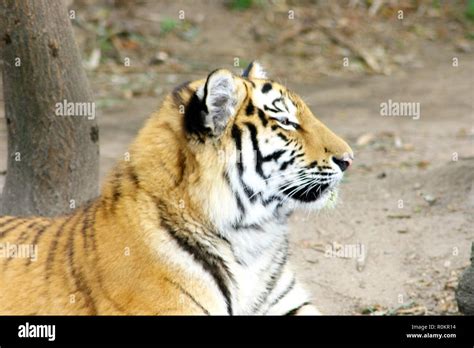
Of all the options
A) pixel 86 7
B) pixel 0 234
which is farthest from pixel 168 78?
pixel 0 234

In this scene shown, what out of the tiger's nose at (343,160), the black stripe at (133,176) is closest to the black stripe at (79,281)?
the black stripe at (133,176)

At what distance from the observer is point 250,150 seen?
4.16 meters

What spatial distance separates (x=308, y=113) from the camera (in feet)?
14.4

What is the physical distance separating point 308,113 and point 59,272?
1.34 metres

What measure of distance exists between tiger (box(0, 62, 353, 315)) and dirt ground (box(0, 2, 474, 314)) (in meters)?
1.03

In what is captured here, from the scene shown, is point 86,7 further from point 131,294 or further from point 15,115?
point 131,294

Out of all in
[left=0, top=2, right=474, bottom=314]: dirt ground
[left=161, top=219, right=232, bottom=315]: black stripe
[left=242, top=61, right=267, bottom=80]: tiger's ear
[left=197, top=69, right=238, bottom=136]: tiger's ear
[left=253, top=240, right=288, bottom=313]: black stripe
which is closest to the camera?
[left=197, top=69, right=238, bottom=136]: tiger's ear

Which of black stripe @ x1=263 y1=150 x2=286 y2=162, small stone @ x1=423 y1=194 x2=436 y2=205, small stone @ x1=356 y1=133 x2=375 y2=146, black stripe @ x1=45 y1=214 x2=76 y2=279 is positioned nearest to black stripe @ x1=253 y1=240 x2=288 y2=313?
black stripe @ x1=263 y1=150 x2=286 y2=162

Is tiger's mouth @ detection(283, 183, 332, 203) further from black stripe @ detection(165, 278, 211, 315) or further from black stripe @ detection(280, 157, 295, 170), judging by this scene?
black stripe @ detection(165, 278, 211, 315)

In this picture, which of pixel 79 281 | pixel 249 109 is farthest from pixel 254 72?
pixel 79 281

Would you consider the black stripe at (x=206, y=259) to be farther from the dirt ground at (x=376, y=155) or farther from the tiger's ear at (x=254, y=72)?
the dirt ground at (x=376, y=155)

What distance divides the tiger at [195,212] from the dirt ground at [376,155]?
1025 mm

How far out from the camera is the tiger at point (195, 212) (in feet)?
13.3

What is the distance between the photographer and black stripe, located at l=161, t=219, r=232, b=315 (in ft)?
13.4
